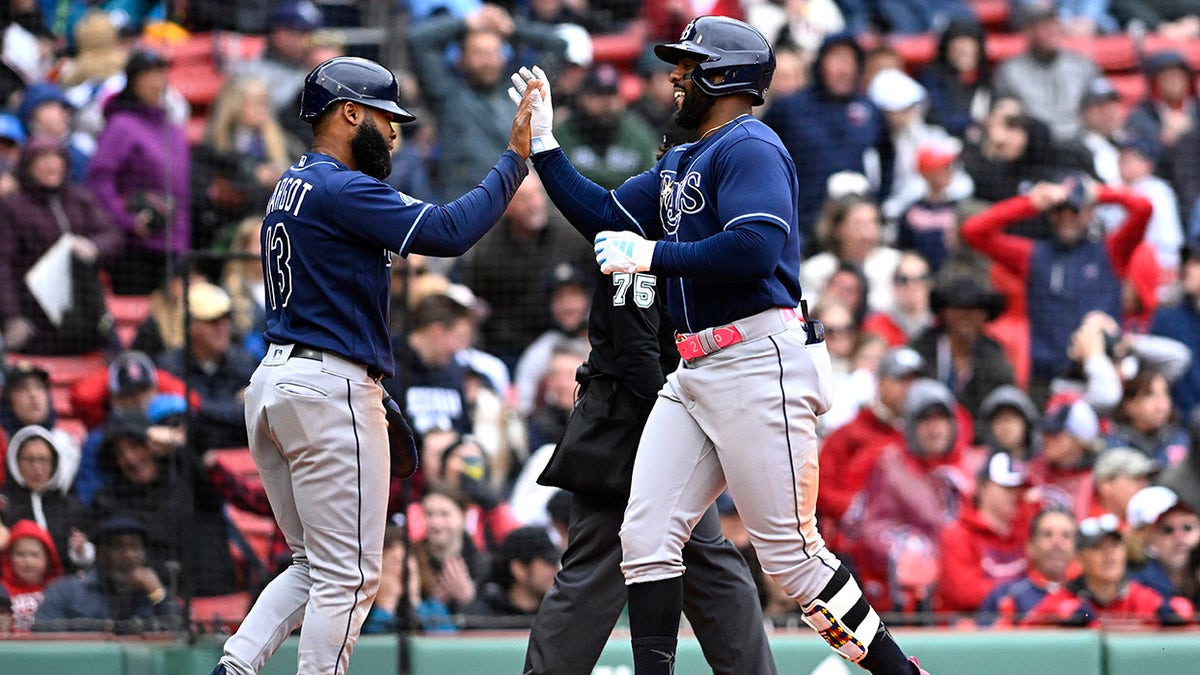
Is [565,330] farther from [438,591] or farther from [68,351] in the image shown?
[68,351]

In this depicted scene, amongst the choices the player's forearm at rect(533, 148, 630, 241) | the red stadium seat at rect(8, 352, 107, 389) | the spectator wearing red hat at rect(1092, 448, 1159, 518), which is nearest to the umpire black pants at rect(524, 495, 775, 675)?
the player's forearm at rect(533, 148, 630, 241)

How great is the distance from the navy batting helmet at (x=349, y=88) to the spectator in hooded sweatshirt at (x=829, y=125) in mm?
4436

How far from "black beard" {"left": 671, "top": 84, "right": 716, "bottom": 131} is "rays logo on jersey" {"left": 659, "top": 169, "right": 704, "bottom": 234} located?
0.46ft

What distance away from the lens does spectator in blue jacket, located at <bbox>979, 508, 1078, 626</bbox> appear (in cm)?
668

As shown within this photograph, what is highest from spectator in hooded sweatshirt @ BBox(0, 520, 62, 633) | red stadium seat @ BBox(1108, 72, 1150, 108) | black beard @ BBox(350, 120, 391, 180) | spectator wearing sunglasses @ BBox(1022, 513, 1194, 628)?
black beard @ BBox(350, 120, 391, 180)

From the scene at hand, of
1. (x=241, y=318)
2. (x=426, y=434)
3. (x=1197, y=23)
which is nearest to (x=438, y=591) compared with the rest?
(x=426, y=434)

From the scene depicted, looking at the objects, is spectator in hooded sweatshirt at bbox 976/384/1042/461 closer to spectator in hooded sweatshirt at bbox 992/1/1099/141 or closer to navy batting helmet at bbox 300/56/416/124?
spectator in hooded sweatshirt at bbox 992/1/1099/141

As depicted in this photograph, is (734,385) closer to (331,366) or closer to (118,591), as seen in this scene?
(331,366)

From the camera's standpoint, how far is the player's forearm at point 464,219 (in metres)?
4.35

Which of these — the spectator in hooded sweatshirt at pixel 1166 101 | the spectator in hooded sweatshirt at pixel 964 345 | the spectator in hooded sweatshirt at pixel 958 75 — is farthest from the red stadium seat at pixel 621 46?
the spectator in hooded sweatshirt at pixel 1166 101

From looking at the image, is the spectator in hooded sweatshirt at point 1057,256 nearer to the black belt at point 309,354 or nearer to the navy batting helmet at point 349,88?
the navy batting helmet at point 349,88

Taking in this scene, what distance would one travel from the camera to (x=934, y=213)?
8773mm

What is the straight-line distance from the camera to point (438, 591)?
654cm

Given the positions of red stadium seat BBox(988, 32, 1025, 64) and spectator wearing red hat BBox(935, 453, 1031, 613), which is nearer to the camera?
spectator wearing red hat BBox(935, 453, 1031, 613)
